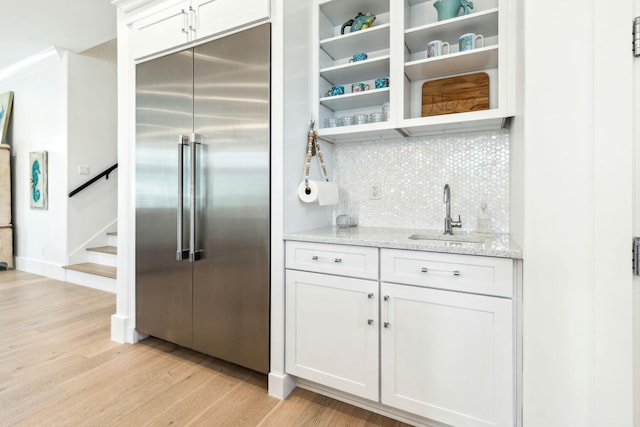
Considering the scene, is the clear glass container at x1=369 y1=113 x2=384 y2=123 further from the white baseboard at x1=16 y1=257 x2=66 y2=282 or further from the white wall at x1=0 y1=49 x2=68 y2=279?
the white baseboard at x1=16 y1=257 x2=66 y2=282

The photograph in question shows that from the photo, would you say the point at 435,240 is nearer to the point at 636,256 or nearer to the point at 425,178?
the point at 425,178

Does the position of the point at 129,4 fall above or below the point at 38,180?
above

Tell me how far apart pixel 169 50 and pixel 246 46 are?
0.67 meters

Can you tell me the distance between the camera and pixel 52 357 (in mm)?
2139

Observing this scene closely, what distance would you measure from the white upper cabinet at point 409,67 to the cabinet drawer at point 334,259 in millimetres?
753

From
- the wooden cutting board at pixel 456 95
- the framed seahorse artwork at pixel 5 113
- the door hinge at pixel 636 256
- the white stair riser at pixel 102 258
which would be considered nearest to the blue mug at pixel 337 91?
the wooden cutting board at pixel 456 95

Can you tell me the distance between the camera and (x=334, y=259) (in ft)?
5.33

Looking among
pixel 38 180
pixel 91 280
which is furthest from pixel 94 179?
pixel 91 280

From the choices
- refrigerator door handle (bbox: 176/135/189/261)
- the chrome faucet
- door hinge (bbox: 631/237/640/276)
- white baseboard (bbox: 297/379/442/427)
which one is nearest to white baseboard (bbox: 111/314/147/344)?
refrigerator door handle (bbox: 176/135/189/261)

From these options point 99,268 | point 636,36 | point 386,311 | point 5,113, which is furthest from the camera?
point 5,113

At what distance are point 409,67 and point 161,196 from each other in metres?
1.74

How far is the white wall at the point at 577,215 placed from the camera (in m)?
1.07

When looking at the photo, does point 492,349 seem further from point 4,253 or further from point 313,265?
point 4,253

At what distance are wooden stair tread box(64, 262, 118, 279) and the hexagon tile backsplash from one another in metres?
2.87
